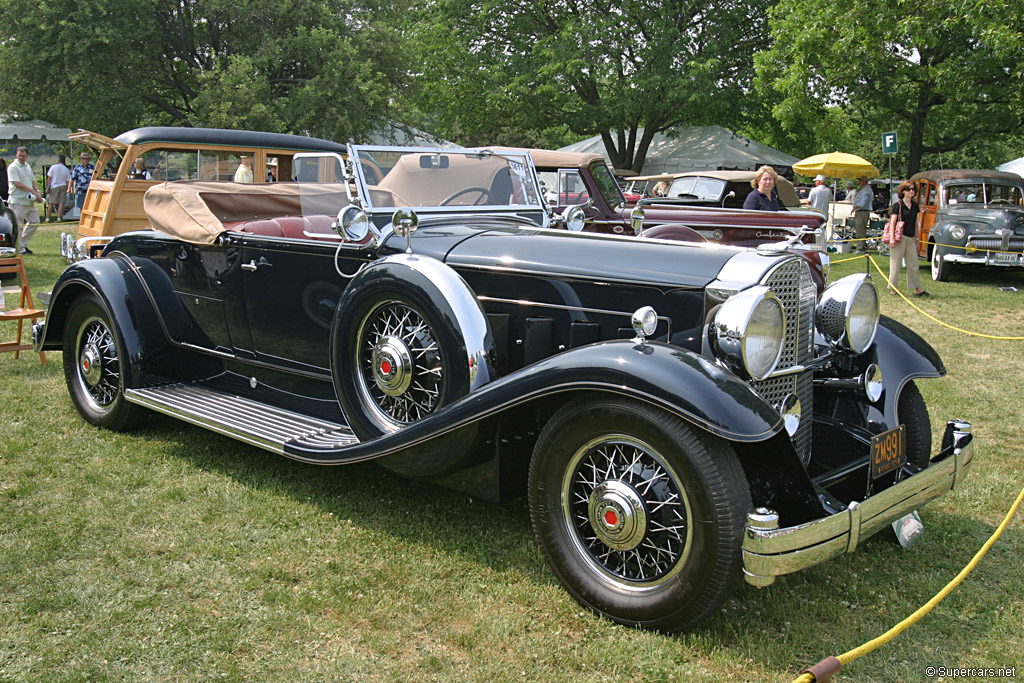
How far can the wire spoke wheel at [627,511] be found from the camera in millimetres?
2969

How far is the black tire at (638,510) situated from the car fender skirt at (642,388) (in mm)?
108

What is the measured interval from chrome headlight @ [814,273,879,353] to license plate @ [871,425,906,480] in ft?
1.73

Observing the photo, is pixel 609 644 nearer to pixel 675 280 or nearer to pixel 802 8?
pixel 675 280

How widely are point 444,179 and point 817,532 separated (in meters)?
2.84

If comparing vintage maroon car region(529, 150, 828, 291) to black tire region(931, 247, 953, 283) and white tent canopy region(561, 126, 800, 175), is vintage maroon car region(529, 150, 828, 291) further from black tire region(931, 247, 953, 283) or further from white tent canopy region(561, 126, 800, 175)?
white tent canopy region(561, 126, 800, 175)

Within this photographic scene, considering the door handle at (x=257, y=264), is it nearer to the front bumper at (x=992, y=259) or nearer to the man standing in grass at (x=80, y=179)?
the front bumper at (x=992, y=259)

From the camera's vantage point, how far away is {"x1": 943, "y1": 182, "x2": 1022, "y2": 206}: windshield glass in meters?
15.3

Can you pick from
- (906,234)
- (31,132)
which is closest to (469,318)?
(906,234)

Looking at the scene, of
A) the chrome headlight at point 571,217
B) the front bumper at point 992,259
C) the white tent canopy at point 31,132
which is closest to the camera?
the chrome headlight at point 571,217

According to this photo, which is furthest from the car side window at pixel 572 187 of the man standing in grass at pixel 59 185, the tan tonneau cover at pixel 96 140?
the man standing in grass at pixel 59 185

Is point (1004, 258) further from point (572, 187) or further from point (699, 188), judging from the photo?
point (572, 187)

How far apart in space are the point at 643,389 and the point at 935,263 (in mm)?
13726

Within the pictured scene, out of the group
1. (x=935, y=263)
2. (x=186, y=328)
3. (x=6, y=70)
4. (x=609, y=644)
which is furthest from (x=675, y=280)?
(x=6, y=70)

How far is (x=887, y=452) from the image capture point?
343cm
